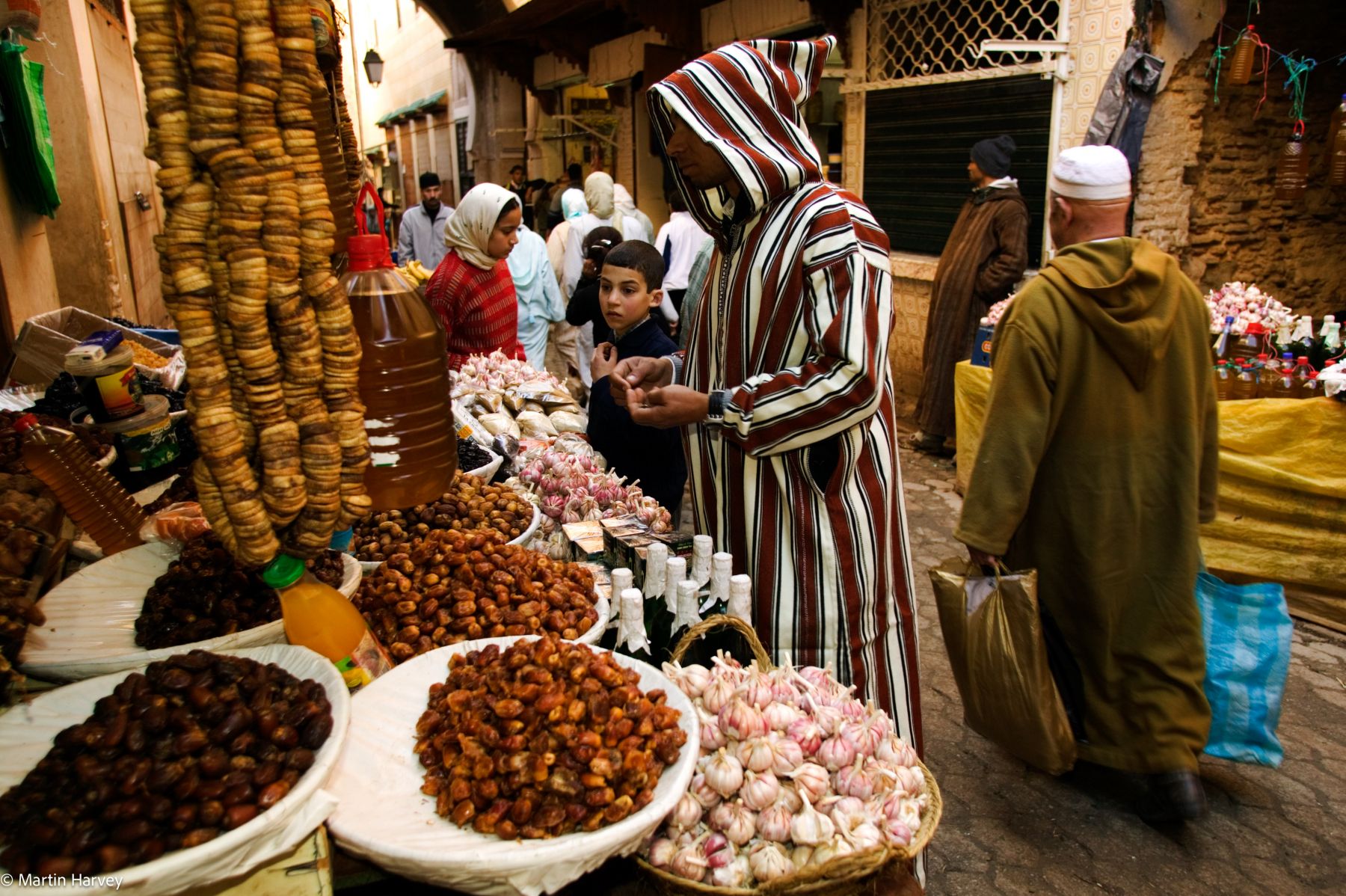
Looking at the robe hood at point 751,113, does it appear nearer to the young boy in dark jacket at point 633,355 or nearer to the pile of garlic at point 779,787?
the pile of garlic at point 779,787

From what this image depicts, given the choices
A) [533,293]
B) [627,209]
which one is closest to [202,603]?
[533,293]

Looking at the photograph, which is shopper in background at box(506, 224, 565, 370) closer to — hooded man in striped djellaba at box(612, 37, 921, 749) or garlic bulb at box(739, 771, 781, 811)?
hooded man in striped djellaba at box(612, 37, 921, 749)

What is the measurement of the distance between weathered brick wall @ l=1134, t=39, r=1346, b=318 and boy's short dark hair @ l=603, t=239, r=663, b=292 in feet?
14.3

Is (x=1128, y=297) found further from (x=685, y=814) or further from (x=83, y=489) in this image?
(x=83, y=489)

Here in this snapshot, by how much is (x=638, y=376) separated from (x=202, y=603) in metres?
1.28

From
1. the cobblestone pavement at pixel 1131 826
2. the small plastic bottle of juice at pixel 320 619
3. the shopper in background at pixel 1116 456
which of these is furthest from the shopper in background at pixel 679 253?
the small plastic bottle of juice at pixel 320 619

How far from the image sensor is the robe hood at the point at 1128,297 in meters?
2.51

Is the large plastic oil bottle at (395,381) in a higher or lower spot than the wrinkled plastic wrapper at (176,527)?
higher

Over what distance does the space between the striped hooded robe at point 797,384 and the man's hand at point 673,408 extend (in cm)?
7

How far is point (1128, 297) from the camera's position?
253 centimetres

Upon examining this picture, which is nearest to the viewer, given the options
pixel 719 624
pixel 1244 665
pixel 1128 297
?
pixel 719 624

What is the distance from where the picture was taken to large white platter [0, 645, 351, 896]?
3.06 feet

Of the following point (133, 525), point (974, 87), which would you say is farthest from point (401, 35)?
point (133, 525)

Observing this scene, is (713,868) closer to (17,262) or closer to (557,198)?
(17,262)
